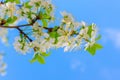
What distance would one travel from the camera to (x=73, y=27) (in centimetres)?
232

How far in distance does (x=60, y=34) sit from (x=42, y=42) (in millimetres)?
168

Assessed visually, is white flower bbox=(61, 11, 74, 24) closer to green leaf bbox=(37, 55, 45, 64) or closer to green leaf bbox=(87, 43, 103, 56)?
green leaf bbox=(87, 43, 103, 56)

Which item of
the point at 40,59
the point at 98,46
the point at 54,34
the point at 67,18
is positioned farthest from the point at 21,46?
the point at 98,46

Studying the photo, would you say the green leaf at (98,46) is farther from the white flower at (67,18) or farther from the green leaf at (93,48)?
the white flower at (67,18)

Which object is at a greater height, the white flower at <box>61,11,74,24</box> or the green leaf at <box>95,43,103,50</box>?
the white flower at <box>61,11,74,24</box>

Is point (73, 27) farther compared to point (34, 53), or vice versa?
point (34, 53)

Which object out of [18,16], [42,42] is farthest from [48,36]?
[18,16]

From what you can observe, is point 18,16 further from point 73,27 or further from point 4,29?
point 73,27

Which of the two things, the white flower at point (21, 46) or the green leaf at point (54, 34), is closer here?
the green leaf at point (54, 34)

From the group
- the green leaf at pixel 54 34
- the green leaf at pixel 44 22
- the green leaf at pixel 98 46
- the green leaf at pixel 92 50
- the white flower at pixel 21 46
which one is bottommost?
the green leaf at pixel 92 50

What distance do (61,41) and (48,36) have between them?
0.11 m

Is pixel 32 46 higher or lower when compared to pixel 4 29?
lower

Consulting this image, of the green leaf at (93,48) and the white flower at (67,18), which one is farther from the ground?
the white flower at (67,18)

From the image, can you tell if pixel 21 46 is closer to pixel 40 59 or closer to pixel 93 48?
pixel 40 59
